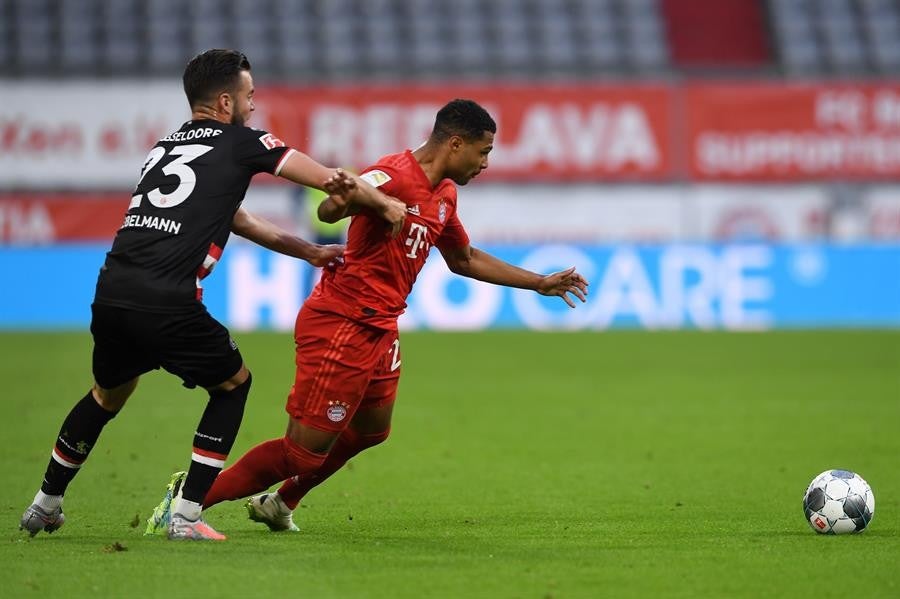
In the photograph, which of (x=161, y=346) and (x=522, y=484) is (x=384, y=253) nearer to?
(x=161, y=346)

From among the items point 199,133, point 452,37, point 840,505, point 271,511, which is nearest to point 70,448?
point 271,511

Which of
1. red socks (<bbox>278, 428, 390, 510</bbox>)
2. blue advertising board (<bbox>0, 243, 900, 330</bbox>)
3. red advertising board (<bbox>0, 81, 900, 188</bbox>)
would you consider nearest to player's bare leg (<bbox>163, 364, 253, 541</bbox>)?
red socks (<bbox>278, 428, 390, 510</bbox>)

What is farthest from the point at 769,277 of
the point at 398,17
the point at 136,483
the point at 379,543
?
the point at 379,543

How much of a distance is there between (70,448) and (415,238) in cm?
167

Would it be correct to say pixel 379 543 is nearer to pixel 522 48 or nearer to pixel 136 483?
pixel 136 483

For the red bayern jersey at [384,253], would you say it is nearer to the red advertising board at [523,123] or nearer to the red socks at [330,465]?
the red socks at [330,465]

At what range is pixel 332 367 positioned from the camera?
6.05m

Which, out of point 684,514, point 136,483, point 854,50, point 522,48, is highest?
point 854,50

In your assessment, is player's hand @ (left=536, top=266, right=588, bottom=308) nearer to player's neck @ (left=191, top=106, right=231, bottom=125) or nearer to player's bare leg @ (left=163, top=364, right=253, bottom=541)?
player's bare leg @ (left=163, top=364, right=253, bottom=541)

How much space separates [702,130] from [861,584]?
18.8 m

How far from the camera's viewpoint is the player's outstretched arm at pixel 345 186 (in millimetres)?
5605

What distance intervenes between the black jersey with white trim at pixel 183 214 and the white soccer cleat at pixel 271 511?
1024 millimetres

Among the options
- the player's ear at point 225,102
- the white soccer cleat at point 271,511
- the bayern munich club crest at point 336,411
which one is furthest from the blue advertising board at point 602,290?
the player's ear at point 225,102

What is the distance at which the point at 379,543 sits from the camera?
19.9ft
